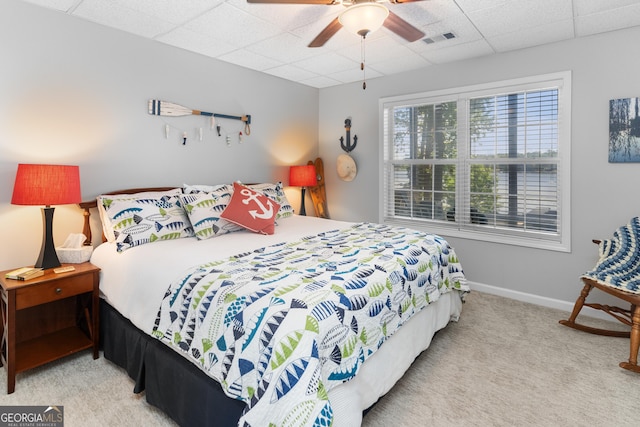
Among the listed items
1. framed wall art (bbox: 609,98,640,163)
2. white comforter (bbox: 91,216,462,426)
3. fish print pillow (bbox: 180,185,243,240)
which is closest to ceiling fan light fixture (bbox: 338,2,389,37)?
white comforter (bbox: 91,216,462,426)

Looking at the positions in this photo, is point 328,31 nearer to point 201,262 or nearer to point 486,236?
point 201,262

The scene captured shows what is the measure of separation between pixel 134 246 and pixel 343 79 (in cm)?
317

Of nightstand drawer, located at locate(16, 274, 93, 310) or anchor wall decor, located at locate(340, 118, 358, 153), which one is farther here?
anchor wall decor, located at locate(340, 118, 358, 153)

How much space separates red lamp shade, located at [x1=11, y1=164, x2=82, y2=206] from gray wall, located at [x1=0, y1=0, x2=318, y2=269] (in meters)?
0.36

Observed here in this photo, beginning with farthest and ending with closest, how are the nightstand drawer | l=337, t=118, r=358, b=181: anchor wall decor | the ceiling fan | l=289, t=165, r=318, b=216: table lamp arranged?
1. l=337, t=118, r=358, b=181: anchor wall decor
2. l=289, t=165, r=318, b=216: table lamp
3. the nightstand drawer
4. the ceiling fan

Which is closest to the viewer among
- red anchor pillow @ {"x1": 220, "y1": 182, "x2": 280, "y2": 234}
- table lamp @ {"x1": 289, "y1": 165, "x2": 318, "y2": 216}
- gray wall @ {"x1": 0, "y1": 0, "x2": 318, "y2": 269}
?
gray wall @ {"x1": 0, "y1": 0, "x2": 318, "y2": 269}

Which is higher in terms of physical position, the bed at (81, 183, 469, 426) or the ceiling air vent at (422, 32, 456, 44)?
the ceiling air vent at (422, 32, 456, 44)

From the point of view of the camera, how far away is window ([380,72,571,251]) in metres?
3.25

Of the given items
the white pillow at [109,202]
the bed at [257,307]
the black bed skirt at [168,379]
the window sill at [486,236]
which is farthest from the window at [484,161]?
the black bed skirt at [168,379]

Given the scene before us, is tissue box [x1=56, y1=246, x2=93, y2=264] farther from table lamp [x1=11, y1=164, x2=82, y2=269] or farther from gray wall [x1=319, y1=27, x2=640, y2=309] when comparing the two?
gray wall [x1=319, y1=27, x2=640, y2=309]

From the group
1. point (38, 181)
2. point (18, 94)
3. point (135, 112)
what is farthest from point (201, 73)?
point (38, 181)

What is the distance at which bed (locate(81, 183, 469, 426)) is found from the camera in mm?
1368

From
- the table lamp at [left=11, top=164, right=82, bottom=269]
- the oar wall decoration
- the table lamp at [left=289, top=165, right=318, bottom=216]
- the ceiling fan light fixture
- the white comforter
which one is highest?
the ceiling fan light fixture

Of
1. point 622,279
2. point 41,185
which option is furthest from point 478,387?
point 41,185
